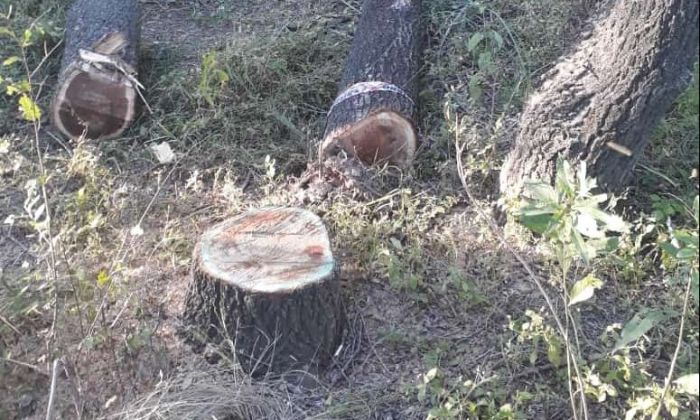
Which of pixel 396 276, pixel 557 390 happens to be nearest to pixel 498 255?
pixel 396 276

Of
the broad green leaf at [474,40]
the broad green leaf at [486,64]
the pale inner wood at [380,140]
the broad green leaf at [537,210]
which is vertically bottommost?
the pale inner wood at [380,140]

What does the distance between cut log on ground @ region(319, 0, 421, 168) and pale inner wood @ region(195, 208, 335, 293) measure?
82 centimetres

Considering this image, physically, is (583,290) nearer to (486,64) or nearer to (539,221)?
(539,221)

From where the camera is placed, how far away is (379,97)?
12.8 feet

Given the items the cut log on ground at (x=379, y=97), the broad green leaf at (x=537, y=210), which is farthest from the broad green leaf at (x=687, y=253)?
the cut log on ground at (x=379, y=97)

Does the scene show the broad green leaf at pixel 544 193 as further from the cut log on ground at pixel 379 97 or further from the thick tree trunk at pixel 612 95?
the cut log on ground at pixel 379 97

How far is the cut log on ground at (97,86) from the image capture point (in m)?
4.21

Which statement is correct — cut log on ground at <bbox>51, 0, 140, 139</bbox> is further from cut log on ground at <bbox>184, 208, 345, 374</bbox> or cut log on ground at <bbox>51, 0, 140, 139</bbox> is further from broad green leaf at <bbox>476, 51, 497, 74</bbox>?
broad green leaf at <bbox>476, 51, 497, 74</bbox>

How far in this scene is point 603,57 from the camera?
11.0 ft

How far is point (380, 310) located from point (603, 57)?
1435 mm

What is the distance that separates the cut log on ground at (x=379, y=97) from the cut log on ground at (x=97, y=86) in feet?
3.87

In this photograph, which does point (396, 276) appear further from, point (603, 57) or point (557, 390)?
point (603, 57)

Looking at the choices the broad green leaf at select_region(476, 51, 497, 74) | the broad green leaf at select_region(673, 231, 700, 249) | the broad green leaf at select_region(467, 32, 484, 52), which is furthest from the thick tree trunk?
the broad green leaf at select_region(673, 231, 700, 249)

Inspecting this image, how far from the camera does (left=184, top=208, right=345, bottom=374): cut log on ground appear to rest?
275cm
